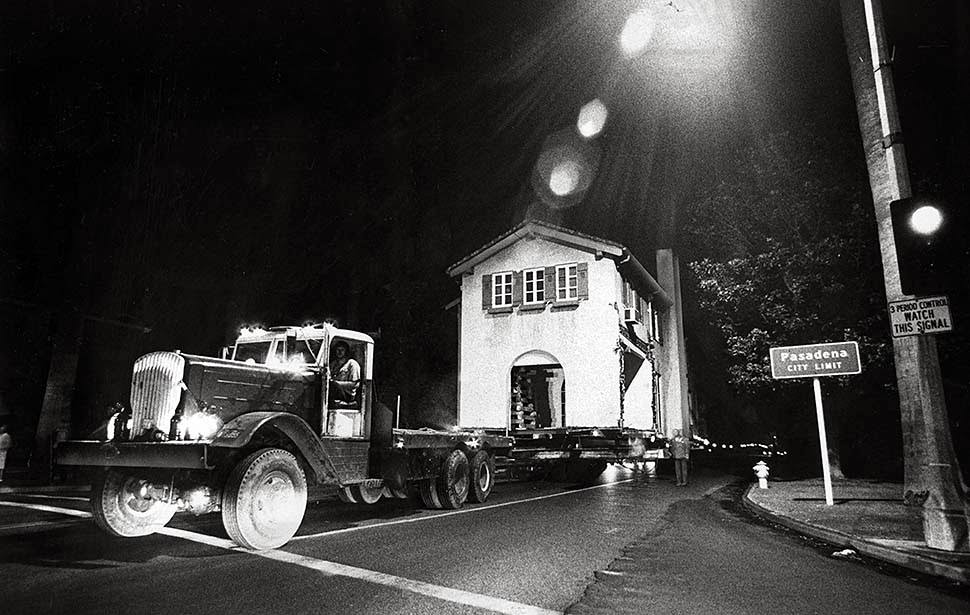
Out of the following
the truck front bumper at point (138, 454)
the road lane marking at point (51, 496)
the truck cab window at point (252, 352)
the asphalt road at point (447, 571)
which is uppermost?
the truck cab window at point (252, 352)

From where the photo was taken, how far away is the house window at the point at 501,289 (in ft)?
70.1

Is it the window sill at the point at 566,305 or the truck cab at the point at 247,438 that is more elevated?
the window sill at the point at 566,305

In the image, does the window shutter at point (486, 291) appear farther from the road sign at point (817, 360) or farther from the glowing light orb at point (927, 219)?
the glowing light orb at point (927, 219)

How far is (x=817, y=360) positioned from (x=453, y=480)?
25.1 feet

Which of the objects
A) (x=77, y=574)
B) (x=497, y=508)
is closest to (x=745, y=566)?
(x=497, y=508)

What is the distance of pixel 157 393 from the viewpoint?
682 cm

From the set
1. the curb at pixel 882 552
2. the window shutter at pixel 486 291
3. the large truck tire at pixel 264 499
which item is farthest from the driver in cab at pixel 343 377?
the window shutter at pixel 486 291

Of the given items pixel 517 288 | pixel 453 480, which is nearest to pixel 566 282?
pixel 517 288

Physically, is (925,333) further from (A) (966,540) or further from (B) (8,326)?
(B) (8,326)

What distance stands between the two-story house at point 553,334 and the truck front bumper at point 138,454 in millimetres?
14412

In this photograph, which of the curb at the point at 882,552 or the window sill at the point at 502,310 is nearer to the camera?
the curb at the point at 882,552

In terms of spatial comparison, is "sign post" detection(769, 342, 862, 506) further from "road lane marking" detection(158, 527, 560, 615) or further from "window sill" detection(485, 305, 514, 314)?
"window sill" detection(485, 305, 514, 314)

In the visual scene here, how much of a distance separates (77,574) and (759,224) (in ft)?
52.9

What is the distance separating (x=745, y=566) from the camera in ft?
20.4
